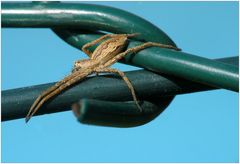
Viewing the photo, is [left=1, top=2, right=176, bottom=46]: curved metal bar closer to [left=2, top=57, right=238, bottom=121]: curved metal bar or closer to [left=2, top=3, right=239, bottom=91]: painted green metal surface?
[left=2, top=3, right=239, bottom=91]: painted green metal surface

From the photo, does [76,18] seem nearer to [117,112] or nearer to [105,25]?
[105,25]

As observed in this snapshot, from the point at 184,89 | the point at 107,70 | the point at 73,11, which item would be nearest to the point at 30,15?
the point at 73,11

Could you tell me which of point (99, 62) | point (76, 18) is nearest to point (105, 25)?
point (76, 18)

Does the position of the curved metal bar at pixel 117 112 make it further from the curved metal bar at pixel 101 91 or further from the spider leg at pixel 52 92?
the spider leg at pixel 52 92

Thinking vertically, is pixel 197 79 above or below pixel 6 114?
above

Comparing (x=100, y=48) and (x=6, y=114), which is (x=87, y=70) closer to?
(x=100, y=48)
